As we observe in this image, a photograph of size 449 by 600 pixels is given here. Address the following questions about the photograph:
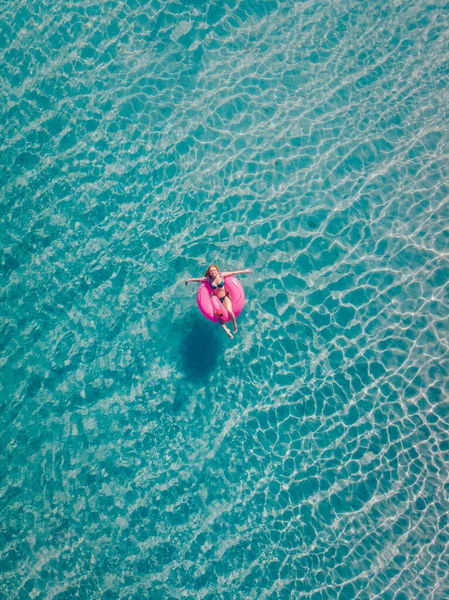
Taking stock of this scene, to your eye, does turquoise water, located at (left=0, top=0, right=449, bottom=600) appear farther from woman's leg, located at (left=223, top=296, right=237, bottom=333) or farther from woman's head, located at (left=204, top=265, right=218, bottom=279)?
woman's head, located at (left=204, top=265, right=218, bottom=279)

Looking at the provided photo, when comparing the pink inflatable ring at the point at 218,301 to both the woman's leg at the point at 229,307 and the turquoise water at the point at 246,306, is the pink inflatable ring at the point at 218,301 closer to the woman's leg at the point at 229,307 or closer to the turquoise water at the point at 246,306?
the woman's leg at the point at 229,307

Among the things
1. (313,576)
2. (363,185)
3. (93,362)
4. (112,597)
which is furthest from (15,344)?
(363,185)

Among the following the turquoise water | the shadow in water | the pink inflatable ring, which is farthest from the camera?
the shadow in water

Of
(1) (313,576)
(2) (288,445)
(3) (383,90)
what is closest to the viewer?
(1) (313,576)

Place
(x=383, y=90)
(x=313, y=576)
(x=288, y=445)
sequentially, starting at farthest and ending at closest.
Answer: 1. (x=383, y=90)
2. (x=288, y=445)
3. (x=313, y=576)

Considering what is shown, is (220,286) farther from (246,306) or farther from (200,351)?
(200,351)

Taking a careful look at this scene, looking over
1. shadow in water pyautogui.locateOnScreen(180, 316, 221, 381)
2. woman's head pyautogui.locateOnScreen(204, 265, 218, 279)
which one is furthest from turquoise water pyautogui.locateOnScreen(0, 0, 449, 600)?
woman's head pyautogui.locateOnScreen(204, 265, 218, 279)

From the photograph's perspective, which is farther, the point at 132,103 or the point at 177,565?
the point at 132,103

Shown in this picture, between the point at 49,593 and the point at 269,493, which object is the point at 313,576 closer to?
the point at 269,493
